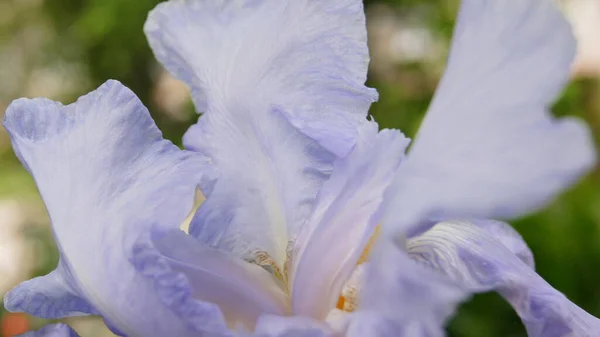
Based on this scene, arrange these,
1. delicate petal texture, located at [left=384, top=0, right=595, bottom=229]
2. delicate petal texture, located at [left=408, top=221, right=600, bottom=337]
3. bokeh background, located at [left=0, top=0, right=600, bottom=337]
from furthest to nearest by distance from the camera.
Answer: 1. bokeh background, located at [left=0, top=0, right=600, bottom=337]
2. delicate petal texture, located at [left=408, top=221, right=600, bottom=337]
3. delicate petal texture, located at [left=384, top=0, right=595, bottom=229]

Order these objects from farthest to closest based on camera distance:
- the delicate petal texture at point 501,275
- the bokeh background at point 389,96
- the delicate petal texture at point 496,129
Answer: the bokeh background at point 389,96 → the delicate petal texture at point 501,275 → the delicate petal texture at point 496,129

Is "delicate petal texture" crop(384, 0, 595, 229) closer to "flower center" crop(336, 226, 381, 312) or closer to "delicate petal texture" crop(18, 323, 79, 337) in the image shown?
"flower center" crop(336, 226, 381, 312)

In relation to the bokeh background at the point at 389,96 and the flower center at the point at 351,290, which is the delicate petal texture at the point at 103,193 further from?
the bokeh background at the point at 389,96

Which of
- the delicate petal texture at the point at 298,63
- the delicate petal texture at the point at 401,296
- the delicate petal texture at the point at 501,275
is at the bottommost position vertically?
the delicate petal texture at the point at 501,275

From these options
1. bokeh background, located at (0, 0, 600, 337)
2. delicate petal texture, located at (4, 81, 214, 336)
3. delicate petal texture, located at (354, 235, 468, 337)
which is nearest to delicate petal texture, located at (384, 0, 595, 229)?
delicate petal texture, located at (354, 235, 468, 337)

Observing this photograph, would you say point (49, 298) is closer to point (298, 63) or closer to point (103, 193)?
point (103, 193)

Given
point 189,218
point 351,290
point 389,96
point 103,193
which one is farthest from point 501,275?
point 389,96

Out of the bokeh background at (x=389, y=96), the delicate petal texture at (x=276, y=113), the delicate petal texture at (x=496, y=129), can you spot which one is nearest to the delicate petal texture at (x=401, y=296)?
the delicate petal texture at (x=496, y=129)
